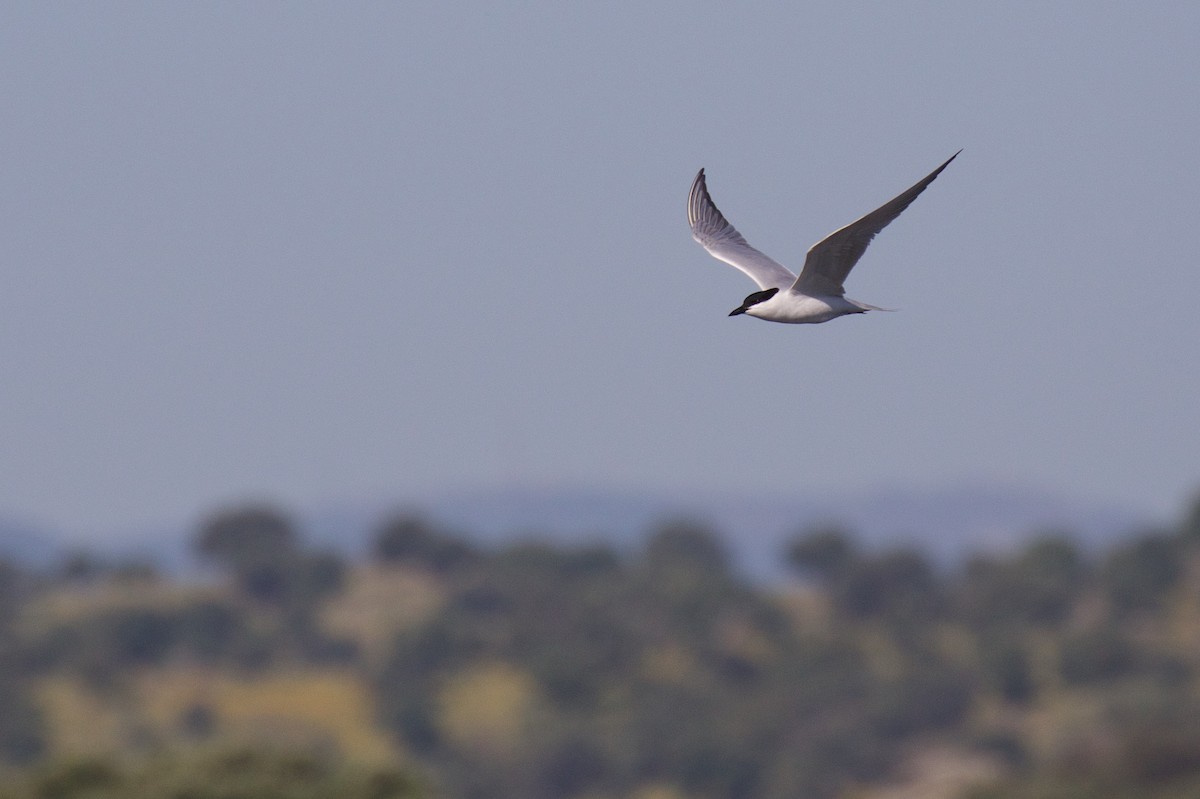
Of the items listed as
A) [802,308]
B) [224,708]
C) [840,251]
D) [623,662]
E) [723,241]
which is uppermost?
[723,241]

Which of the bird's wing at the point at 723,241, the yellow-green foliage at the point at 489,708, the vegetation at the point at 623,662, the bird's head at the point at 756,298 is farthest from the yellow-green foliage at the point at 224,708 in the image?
the bird's head at the point at 756,298

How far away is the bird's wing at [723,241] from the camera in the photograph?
1341 cm

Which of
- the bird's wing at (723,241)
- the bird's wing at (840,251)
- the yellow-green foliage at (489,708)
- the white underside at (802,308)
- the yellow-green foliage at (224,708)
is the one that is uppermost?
the bird's wing at (723,241)

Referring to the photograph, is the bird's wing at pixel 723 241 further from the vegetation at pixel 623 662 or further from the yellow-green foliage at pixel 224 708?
the yellow-green foliage at pixel 224 708

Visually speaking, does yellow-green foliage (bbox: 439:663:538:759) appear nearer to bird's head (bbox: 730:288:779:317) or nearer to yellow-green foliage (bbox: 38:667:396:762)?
yellow-green foliage (bbox: 38:667:396:762)

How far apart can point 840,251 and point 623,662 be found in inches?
3923

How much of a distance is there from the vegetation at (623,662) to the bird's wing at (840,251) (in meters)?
54.7

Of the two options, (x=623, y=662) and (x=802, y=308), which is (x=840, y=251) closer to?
(x=802, y=308)

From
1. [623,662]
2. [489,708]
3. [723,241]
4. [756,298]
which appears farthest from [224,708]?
[756,298]

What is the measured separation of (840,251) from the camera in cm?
1119

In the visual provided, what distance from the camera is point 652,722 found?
308ft

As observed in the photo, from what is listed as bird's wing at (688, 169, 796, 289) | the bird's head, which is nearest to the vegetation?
bird's wing at (688, 169, 796, 289)

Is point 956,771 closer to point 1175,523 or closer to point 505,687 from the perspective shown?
point 505,687

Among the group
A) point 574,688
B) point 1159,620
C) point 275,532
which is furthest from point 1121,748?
point 275,532
